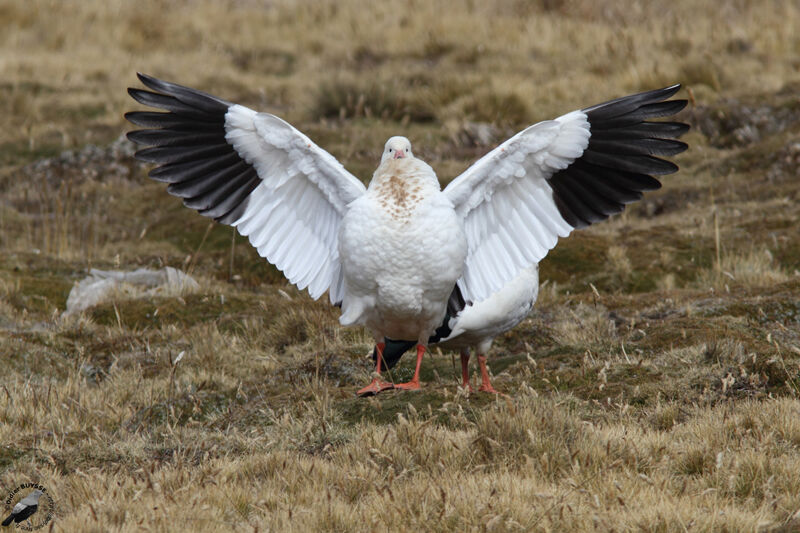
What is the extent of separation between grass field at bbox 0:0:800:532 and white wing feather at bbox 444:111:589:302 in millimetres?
662

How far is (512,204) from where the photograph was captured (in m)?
5.82

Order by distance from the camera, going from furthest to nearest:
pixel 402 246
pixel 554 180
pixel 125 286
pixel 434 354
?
1. pixel 125 286
2. pixel 434 354
3. pixel 554 180
4. pixel 402 246

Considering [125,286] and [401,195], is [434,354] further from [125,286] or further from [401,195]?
[125,286]

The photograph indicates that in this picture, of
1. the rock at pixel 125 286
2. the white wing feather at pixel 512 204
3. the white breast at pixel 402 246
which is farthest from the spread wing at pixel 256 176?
the rock at pixel 125 286

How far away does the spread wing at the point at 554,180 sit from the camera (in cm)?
547

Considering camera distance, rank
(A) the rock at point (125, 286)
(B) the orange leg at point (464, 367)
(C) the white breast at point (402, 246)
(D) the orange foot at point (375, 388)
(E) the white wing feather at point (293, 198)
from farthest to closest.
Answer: (A) the rock at point (125, 286) → (B) the orange leg at point (464, 367) → (E) the white wing feather at point (293, 198) → (D) the orange foot at point (375, 388) → (C) the white breast at point (402, 246)

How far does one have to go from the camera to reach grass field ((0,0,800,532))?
3.97 meters

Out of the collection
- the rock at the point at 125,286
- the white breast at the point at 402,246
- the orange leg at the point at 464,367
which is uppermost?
the white breast at the point at 402,246

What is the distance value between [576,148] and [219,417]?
7.99 feet

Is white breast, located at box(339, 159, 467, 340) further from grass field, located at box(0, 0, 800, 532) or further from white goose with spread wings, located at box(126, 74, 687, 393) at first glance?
grass field, located at box(0, 0, 800, 532)

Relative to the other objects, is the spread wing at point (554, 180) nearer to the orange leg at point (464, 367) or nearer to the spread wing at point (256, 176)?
the orange leg at point (464, 367)

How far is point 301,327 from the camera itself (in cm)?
721

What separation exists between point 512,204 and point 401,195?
0.80 meters

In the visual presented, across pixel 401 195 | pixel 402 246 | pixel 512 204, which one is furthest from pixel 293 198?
pixel 512 204
